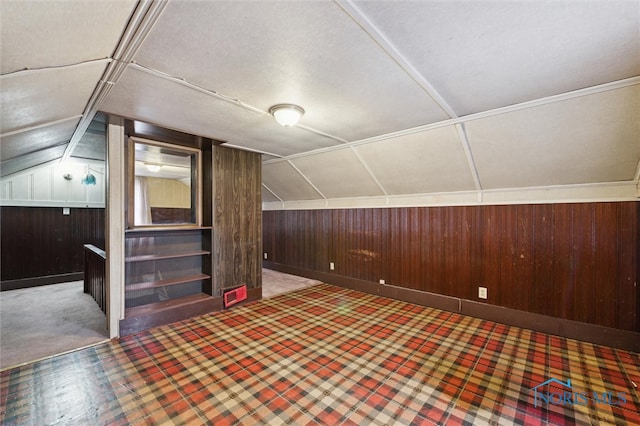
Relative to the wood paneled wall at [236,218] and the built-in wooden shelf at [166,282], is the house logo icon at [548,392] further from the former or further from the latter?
the built-in wooden shelf at [166,282]

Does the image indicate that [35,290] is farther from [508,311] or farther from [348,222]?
[508,311]

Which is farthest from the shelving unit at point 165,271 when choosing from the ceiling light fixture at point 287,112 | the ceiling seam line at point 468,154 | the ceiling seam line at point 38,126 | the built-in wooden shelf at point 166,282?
the ceiling seam line at point 468,154

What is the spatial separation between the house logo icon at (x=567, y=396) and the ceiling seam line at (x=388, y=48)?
2.30m

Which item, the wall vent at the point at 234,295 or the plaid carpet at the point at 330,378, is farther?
the wall vent at the point at 234,295

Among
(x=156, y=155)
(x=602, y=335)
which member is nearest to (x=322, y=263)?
(x=156, y=155)

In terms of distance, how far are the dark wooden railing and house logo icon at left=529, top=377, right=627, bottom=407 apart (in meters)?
4.06

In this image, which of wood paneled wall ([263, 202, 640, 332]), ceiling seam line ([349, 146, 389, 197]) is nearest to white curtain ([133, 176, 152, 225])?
ceiling seam line ([349, 146, 389, 197])

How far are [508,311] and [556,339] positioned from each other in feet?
1.55

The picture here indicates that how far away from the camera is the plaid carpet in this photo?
176 cm

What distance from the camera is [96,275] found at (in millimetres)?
3672

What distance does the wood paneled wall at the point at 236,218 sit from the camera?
375cm

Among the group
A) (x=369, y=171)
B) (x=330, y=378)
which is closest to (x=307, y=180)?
(x=369, y=171)

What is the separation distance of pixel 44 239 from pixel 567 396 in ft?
24.1

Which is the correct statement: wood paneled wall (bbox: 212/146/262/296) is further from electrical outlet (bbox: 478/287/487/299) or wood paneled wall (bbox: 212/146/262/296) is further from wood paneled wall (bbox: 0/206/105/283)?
wood paneled wall (bbox: 0/206/105/283)
